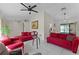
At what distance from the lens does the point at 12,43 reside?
204 centimetres

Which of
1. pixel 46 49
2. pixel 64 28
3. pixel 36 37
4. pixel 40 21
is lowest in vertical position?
pixel 46 49

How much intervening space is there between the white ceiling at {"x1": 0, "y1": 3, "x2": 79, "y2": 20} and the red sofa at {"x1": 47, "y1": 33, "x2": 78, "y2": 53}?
14.2 inches

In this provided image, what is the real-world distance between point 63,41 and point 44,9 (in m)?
0.71

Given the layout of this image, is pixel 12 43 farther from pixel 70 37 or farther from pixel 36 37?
pixel 70 37

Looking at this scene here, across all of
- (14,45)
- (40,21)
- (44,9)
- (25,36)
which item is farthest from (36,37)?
(44,9)

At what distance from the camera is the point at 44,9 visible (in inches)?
79.5

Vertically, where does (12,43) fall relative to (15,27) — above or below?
below

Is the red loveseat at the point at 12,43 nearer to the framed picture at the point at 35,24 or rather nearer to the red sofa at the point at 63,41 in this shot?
the framed picture at the point at 35,24

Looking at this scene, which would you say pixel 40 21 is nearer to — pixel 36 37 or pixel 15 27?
pixel 36 37

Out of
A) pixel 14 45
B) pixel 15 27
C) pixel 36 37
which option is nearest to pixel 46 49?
pixel 36 37

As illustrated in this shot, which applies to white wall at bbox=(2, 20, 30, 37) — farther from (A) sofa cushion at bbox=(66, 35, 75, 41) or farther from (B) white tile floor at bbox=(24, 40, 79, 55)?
(A) sofa cushion at bbox=(66, 35, 75, 41)

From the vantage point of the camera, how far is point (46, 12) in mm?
2041

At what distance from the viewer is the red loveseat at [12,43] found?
78.2 inches

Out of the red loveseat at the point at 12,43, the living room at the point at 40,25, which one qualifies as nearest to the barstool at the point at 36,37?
the living room at the point at 40,25
